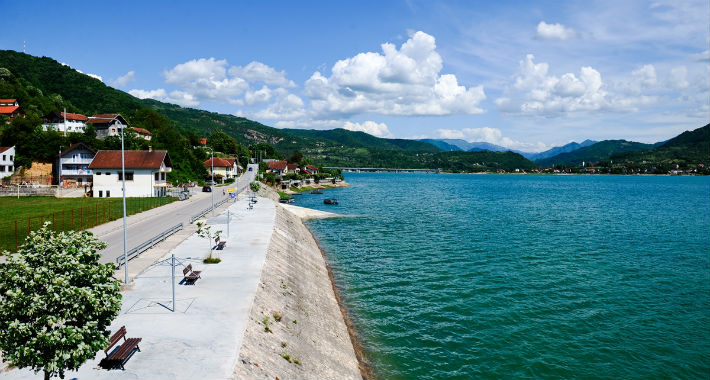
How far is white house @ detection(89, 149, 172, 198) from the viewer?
73.9 metres

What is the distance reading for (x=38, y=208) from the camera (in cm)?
5600

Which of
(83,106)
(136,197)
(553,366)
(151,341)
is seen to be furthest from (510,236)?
(83,106)

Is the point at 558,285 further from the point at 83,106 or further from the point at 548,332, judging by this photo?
the point at 83,106

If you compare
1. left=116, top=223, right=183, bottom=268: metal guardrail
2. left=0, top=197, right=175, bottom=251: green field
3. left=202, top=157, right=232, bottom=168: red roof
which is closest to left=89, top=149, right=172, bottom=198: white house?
left=0, top=197, right=175, bottom=251: green field

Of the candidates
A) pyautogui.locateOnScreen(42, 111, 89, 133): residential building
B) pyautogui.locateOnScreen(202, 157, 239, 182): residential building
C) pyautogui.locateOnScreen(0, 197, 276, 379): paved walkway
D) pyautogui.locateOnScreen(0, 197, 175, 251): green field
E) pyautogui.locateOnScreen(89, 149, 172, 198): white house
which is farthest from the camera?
pyautogui.locateOnScreen(202, 157, 239, 182): residential building

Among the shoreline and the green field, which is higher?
the green field

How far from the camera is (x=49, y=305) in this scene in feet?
34.2

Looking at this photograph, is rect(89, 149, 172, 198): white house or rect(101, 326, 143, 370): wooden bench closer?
rect(101, 326, 143, 370): wooden bench

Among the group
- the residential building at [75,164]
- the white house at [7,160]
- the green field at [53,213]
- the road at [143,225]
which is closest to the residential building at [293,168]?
the residential building at [75,164]

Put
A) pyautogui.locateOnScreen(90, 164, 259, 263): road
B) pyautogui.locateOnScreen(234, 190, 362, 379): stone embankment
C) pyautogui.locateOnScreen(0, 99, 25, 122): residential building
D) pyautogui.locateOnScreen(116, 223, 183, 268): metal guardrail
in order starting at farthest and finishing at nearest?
pyautogui.locateOnScreen(0, 99, 25, 122): residential building, pyautogui.locateOnScreen(90, 164, 259, 263): road, pyautogui.locateOnScreen(116, 223, 183, 268): metal guardrail, pyautogui.locateOnScreen(234, 190, 362, 379): stone embankment

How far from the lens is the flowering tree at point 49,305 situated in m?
10.1

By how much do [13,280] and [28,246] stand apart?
1.13 meters

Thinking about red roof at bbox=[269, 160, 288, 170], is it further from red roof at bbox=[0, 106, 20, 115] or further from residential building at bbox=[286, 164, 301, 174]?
red roof at bbox=[0, 106, 20, 115]

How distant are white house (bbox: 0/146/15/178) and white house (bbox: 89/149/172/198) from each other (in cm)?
2517
